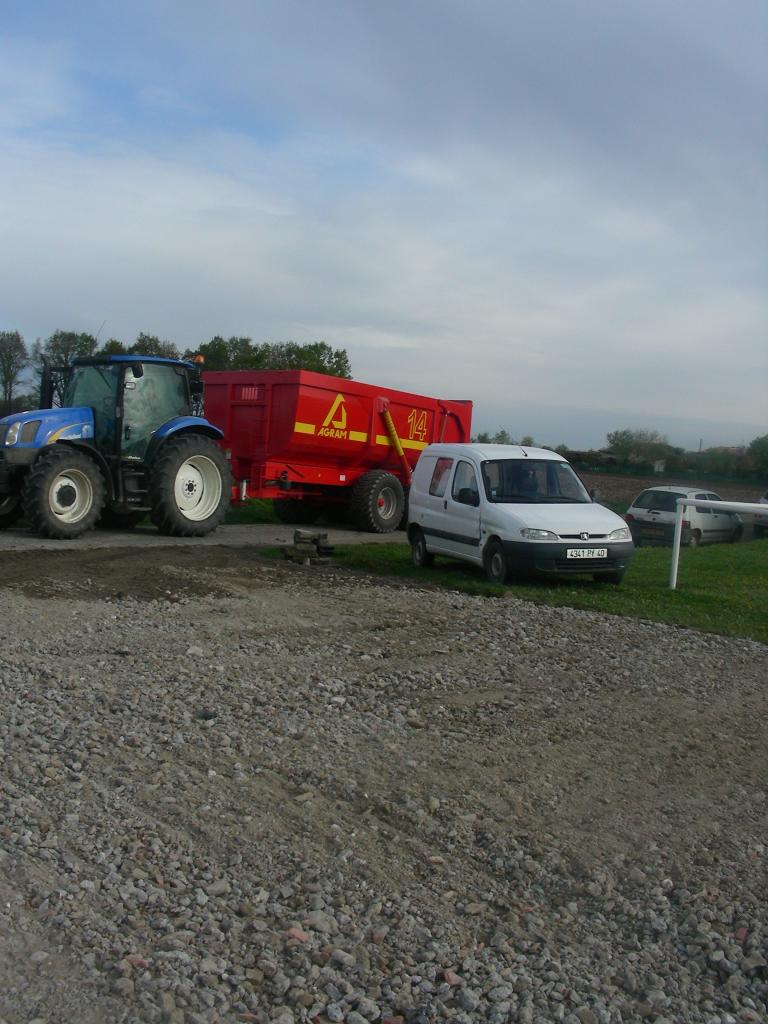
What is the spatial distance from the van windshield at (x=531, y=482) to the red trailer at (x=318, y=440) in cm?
558

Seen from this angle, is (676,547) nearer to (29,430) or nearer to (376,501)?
(376,501)

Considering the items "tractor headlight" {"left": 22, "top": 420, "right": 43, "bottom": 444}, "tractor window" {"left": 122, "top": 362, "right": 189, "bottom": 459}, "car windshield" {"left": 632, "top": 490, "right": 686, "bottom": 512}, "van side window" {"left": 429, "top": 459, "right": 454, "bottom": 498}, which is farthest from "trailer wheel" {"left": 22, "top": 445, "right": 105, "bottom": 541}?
"car windshield" {"left": 632, "top": 490, "right": 686, "bottom": 512}

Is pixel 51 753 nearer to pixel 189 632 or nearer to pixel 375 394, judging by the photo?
pixel 189 632

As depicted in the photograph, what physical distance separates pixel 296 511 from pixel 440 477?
297 inches

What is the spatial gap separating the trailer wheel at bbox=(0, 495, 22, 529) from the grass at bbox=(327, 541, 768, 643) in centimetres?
543

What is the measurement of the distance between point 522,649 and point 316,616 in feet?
7.23

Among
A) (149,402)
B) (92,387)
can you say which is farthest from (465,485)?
(92,387)

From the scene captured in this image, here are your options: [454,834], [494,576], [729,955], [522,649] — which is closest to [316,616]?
[522,649]

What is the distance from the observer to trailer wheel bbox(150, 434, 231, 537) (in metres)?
16.2

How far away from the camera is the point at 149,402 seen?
55.1 feet

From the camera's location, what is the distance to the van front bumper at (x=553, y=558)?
39.7 feet

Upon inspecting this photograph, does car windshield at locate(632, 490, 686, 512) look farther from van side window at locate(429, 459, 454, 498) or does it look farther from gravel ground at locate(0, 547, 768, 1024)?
gravel ground at locate(0, 547, 768, 1024)

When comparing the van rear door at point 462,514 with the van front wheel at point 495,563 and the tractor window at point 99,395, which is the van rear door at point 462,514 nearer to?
the van front wheel at point 495,563

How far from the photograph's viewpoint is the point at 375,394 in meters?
19.9
